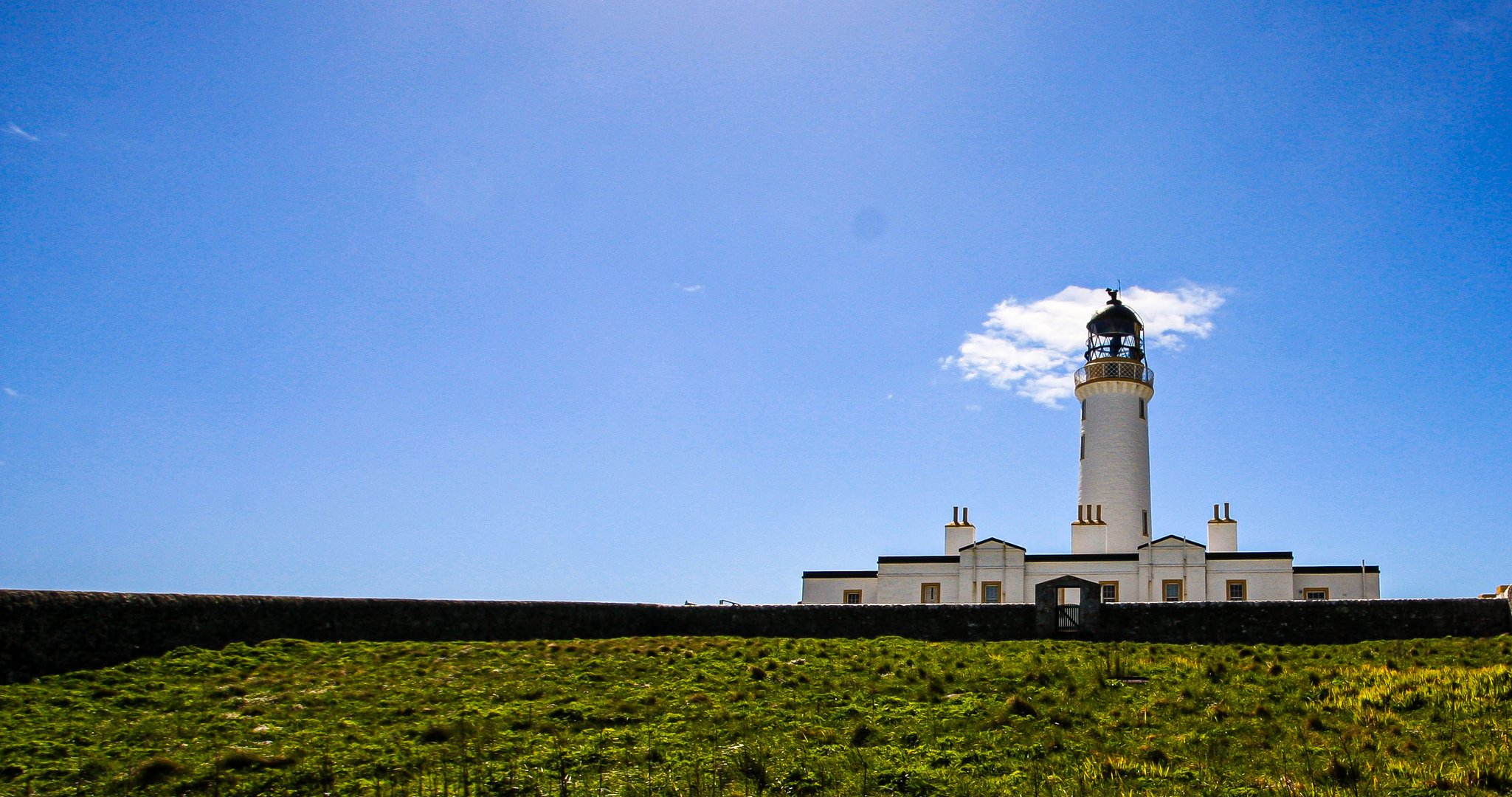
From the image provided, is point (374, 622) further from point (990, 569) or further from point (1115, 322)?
point (1115, 322)

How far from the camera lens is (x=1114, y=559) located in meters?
36.1

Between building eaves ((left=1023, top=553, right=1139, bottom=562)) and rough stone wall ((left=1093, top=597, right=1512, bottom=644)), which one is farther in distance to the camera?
building eaves ((left=1023, top=553, right=1139, bottom=562))

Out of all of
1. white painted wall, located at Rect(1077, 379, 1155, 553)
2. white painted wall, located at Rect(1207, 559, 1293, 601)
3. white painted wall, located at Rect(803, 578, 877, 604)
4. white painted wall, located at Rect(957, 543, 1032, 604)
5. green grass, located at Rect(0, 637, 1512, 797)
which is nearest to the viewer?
green grass, located at Rect(0, 637, 1512, 797)

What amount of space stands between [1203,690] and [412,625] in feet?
45.8

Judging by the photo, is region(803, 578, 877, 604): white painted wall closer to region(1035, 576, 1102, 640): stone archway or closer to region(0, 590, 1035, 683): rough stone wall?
region(0, 590, 1035, 683): rough stone wall

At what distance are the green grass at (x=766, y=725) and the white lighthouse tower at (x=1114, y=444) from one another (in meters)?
22.5

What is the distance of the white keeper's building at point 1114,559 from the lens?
34.7 m

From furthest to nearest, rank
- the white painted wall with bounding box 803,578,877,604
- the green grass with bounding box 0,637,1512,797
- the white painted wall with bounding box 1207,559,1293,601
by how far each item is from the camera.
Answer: the white painted wall with bounding box 803,578,877,604
the white painted wall with bounding box 1207,559,1293,601
the green grass with bounding box 0,637,1512,797

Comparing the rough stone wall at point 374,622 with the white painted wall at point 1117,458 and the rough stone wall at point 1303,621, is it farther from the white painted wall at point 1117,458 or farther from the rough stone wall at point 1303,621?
the white painted wall at point 1117,458

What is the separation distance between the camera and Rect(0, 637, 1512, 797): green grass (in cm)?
1058

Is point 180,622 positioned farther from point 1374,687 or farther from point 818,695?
point 1374,687

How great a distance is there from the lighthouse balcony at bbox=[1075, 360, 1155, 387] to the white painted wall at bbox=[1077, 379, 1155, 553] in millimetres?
192

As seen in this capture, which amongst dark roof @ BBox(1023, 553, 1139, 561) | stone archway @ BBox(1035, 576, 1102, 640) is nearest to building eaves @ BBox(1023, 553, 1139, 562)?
dark roof @ BBox(1023, 553, 1139, 561)

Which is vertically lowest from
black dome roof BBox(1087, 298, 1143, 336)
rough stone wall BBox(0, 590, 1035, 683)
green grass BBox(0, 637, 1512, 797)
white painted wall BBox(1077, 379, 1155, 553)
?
green grass BBox(0, 637, 1512, 797)
